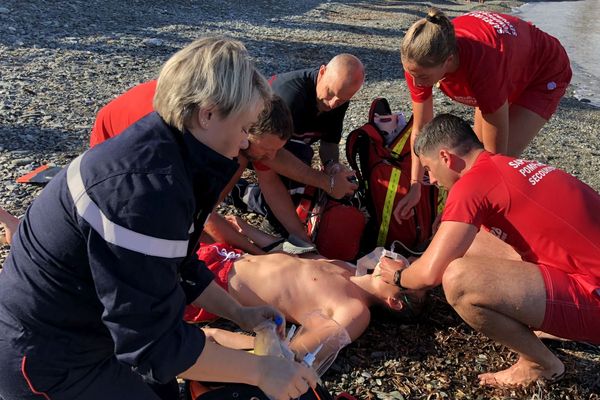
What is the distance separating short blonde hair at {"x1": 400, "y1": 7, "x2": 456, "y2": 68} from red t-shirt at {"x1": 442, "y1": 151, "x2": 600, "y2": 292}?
3.33ft

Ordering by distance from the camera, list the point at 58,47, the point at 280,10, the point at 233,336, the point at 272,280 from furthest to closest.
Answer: the point at 280,10 < the point at 58,47 < the point at 272,280 < the point at 233,336

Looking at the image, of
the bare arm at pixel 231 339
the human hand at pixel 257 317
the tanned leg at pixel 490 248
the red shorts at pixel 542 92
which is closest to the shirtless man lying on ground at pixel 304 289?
the bare arm at pixel 231 339

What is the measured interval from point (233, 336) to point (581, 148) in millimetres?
6260

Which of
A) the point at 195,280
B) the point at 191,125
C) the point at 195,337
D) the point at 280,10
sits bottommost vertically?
the point at 280,10

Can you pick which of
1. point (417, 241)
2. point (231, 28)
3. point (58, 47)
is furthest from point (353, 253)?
point (231, 28)

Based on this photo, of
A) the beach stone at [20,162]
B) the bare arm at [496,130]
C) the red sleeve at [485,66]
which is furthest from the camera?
the beach stone at [20,162]

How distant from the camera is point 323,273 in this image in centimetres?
379

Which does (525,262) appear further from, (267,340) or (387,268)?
(267,340)

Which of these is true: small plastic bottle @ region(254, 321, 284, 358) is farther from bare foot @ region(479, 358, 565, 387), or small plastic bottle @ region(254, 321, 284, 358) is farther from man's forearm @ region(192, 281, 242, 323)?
bare foot @ region(479, 358, 565, 387)

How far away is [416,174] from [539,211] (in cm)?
149

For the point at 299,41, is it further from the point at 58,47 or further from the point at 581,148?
the point at 581,148

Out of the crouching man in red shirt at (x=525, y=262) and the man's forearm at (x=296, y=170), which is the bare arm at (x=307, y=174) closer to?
the man's forearm at (x=296, y=170)

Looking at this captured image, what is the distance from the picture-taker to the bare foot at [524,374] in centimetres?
320

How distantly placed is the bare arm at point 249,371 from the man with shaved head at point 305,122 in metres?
2.50
